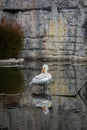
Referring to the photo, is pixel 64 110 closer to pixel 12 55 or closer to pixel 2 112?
pixel 2 112

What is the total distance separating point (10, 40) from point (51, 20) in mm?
5514

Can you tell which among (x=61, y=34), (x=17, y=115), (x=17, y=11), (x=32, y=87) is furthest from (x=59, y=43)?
Answer: (x=17, y=115)

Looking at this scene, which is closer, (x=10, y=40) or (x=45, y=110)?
(x=45, y=110)

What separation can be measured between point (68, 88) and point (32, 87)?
1166 millimetres

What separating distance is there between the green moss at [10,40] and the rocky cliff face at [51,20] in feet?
9.28

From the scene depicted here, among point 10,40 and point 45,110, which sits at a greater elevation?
point 45,110

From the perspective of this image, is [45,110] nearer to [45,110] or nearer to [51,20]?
[45,110]

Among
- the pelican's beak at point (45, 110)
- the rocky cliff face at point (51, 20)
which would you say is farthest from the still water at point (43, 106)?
the rocky cliff face at point (51, 20)

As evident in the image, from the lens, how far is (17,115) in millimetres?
10789

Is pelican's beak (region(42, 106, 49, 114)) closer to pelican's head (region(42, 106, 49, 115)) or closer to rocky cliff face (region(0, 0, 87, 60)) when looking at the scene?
pelican's head (region(42, 106, 49, 115))

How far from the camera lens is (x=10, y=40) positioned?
33.5 m

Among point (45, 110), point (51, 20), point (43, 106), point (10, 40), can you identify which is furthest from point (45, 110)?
point (51, 20)

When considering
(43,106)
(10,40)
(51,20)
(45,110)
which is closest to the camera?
(45,110)

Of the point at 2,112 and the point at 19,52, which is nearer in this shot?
the point at 2,112
